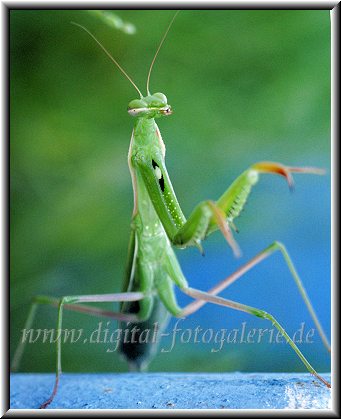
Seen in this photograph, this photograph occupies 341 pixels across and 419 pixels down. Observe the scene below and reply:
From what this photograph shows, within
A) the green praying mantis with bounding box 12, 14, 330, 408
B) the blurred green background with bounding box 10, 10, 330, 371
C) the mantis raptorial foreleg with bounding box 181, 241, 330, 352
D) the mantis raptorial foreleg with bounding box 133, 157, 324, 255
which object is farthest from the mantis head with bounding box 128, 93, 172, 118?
the mantis raptorial foreleg with bounding box 181, 241, 330, 352

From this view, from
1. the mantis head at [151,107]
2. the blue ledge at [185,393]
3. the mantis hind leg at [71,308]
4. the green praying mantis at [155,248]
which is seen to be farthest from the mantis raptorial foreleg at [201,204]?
the blue ledge at [185,393]

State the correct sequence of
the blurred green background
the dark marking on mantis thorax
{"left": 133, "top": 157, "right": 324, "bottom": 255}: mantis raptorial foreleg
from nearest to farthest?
{"left": 133, "top": 157, "right": 324, "bottom": 255}: mantis raptorial foreleg
the dark marking on mantis thorax
the blurred green background

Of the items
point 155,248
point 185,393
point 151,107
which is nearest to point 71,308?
point 155,248

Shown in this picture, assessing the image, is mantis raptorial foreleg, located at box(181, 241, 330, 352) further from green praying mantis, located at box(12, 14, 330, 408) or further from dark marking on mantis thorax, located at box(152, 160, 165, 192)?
dark marking on mantis thorax, located at box(152, 160, 165, 192)

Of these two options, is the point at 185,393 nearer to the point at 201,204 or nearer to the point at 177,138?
the point at 201,204

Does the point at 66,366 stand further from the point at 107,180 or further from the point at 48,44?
the point at 48,44

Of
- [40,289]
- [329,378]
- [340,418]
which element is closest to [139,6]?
[40,289]
